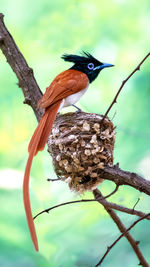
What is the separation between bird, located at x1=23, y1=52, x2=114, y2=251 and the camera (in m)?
2.21

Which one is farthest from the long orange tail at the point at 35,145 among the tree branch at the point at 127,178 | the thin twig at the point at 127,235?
the thin twig at the point at 127,235

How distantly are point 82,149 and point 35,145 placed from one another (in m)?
0.40

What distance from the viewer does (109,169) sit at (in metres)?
2.42

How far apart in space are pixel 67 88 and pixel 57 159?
1.31 ft

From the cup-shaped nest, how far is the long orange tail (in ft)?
0.59

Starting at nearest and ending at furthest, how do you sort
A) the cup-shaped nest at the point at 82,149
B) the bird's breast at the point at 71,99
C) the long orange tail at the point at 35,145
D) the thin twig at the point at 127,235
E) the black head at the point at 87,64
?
the long orange tail at the point at 35,145 → the cup-shaped nest at the point at 82,149 → the bird's breast at the point at 71,99 → the thin twig at the point at 127,235 → the black head at the point at 87,64

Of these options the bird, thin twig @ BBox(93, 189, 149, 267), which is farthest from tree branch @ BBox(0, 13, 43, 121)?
thin twig @ BBox(93, 189, 149, 267)

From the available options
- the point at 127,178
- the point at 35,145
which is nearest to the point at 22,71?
the point at 35,145

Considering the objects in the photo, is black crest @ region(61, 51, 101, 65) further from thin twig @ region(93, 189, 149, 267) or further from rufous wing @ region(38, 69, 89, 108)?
thin twig @ region(93, 189, 149, 267)

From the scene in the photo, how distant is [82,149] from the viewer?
2.50 metres

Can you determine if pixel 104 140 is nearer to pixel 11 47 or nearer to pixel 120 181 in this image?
pixel 120 181

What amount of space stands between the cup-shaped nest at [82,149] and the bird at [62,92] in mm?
148

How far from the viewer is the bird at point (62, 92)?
221 cm

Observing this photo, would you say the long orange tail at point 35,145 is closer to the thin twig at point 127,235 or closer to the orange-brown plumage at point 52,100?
the orange-brown plumage at point 52,100
